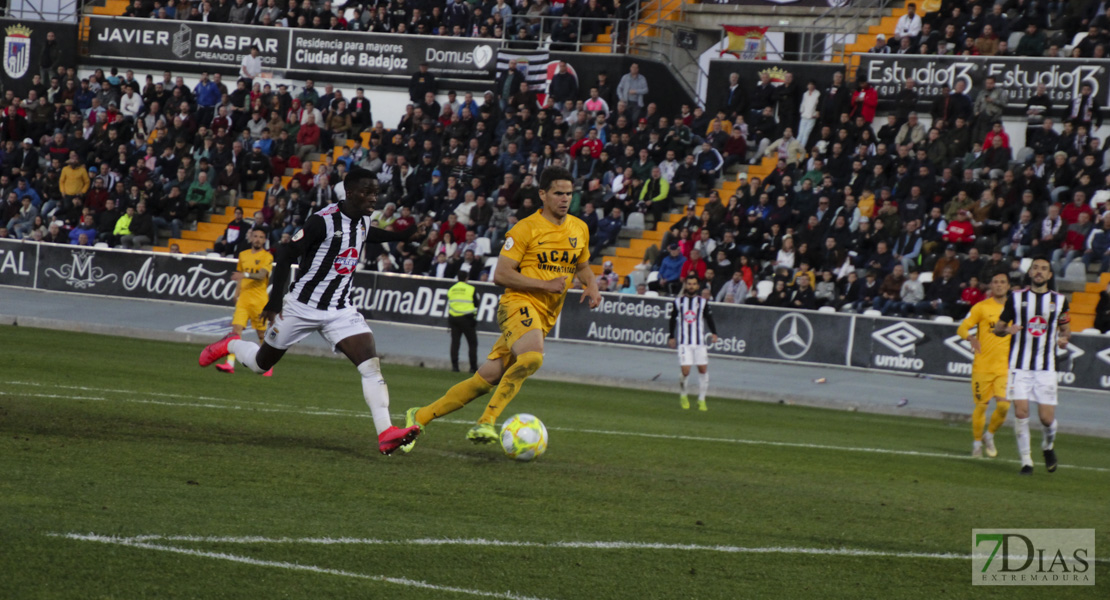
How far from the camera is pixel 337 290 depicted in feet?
29.2

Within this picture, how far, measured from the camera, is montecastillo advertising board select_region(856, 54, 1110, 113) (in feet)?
88.3

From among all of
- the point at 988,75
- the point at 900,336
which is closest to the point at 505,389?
the point at 900,336

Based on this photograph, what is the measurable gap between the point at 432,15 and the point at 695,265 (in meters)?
13.8

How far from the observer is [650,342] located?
24.7 metres

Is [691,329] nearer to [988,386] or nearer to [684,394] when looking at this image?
[684,394]

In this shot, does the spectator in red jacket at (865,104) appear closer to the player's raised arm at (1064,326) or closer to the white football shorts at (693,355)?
the white football shorts at (693,355)

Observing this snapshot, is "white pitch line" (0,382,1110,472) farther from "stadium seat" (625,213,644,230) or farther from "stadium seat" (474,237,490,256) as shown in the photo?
"stadium seat" (625,213,644,230)

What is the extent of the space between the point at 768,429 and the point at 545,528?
9190 millimetres

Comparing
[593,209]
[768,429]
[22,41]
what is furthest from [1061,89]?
[22,41]

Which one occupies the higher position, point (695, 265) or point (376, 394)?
point (695, 265)

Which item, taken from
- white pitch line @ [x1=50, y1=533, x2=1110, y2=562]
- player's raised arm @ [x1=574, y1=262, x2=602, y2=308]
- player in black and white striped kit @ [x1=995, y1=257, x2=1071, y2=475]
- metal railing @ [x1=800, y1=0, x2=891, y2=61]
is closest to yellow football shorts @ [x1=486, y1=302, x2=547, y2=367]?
player's raised arm @ [x1=574, y1=262, x2=602, y2=308]

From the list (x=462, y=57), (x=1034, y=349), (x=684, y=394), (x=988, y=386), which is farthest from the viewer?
(x=462, y=57)

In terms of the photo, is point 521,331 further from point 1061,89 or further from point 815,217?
point 1061,89

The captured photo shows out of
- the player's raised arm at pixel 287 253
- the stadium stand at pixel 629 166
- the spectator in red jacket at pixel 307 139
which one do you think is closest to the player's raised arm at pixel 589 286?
the player's raised arm at pixel 287 253
